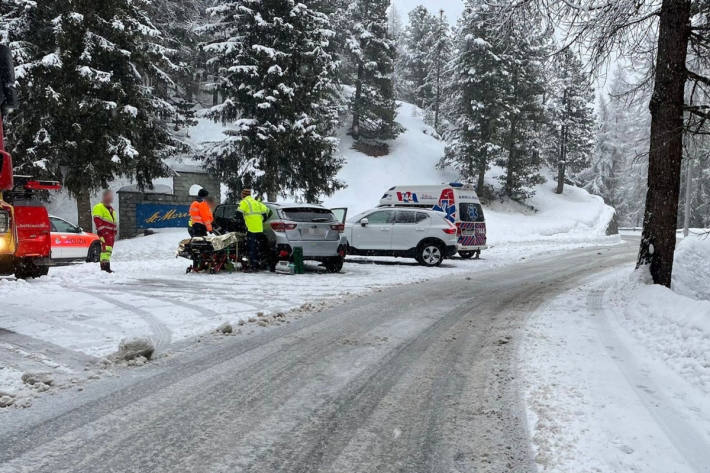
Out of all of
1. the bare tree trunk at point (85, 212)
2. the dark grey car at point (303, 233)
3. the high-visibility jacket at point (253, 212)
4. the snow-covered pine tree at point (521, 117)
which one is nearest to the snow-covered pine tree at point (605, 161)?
the snow-covered pine tree at point (521, 117)

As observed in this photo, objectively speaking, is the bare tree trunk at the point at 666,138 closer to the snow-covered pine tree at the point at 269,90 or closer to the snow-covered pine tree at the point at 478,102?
the snow-covered pine tree at the point at 269,90

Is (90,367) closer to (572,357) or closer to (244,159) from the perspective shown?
(572,357)

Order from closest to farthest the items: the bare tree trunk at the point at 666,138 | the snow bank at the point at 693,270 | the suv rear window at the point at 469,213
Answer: the bare tree trunk at the point at 666,138 → the snow bank at the point at 693,270 → the suv rear window at the point at 469,213

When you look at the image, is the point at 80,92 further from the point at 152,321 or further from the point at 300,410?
the point at 300,410

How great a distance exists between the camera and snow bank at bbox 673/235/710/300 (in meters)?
11.1

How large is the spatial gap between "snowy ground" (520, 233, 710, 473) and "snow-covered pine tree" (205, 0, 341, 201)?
54.1ft

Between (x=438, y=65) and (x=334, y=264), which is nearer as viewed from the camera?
(x=334, y=264)

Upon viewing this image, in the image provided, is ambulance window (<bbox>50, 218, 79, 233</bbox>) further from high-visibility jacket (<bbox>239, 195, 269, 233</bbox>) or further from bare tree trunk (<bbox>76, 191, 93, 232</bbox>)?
bare tree trunk (<bbox>76, 191, 93, 232</bbox>)

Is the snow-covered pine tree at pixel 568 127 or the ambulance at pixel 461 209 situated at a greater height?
the snow-covered pine tree at pixel 568 127

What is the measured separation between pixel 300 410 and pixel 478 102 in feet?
116

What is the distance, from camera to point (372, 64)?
1601 inches

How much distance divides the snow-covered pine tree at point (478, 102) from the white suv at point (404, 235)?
21.6 m

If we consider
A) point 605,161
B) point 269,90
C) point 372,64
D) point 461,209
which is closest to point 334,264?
point 461,209

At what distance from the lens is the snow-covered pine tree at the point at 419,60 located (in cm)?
6386
